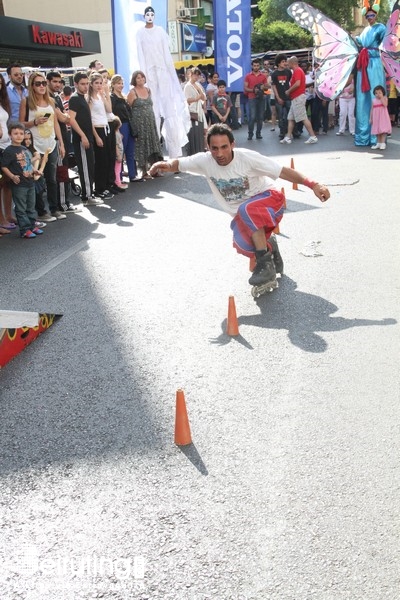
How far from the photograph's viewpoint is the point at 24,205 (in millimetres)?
9453

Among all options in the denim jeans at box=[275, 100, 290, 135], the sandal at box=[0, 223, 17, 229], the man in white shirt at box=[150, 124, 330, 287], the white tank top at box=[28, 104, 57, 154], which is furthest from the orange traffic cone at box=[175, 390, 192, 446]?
the denim jeans at box=[275, 100, 290, 135]

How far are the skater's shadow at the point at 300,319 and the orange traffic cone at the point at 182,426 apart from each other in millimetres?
1513

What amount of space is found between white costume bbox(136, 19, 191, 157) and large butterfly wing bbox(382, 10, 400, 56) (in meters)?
5.10

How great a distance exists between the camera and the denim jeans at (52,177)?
10.5 meters

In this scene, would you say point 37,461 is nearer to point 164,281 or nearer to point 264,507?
point 264,507

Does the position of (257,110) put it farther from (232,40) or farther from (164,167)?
(164,167)

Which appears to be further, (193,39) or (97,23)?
(193,39)

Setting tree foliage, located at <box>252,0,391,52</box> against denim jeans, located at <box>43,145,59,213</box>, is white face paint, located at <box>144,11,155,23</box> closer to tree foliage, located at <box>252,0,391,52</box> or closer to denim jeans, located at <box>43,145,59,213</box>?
denim jeans, located at <box>43,145,59,213</box>

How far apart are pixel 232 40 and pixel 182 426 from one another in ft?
63.0

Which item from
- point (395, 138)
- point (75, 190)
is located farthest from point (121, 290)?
point (395, 138)

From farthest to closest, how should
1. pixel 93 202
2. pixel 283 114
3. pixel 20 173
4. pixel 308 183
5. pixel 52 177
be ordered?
pixel 283 114 → pixel 93 202 → pixel 52 177 → pixel 20 173 → pixel 308 183

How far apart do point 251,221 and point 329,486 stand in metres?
3.46

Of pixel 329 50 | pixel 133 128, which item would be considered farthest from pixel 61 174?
pixel 329 50

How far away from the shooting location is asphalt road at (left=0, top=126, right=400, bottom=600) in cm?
288
